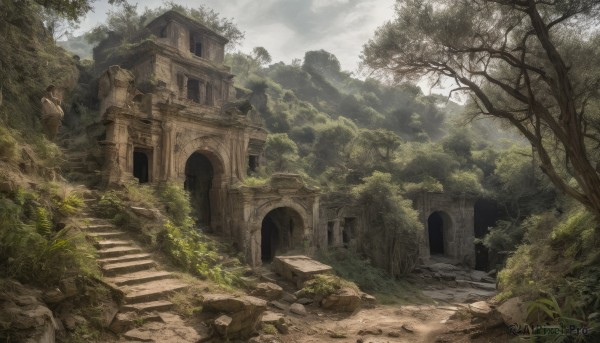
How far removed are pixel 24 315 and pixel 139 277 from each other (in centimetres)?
358

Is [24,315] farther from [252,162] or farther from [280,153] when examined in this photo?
[280,153]

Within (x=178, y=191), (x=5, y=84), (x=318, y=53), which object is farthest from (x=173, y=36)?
(x=318, y=53)

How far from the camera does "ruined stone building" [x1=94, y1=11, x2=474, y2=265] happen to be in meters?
14.3

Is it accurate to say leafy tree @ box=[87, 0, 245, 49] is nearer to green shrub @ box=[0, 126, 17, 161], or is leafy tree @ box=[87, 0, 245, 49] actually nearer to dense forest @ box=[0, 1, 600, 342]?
dense forest @ box=[0, 1, 600, 342]

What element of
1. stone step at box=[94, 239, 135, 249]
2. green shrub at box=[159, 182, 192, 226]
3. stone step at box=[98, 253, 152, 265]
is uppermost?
green shrub at box=[159, 182, 192, 226]

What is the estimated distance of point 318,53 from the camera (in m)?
63.3

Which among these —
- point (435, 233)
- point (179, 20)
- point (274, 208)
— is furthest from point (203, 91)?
point (435, 233)

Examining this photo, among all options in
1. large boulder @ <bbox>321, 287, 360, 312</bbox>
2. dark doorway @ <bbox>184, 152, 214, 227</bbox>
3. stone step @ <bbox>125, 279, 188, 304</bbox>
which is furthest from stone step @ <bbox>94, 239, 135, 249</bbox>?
dark doorway @ <bbox>184, 152, 214, 227</bbox>

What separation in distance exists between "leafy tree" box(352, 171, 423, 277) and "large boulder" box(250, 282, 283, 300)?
10853mm

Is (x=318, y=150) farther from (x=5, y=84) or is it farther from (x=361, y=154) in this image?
(x=5, y=84)

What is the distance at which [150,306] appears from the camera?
646 centimetres

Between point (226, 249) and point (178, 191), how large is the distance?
10.9 feet

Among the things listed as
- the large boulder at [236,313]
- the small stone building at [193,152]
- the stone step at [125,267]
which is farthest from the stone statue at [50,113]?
the large boulder at [236,313]

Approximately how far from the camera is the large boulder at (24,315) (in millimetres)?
3971
